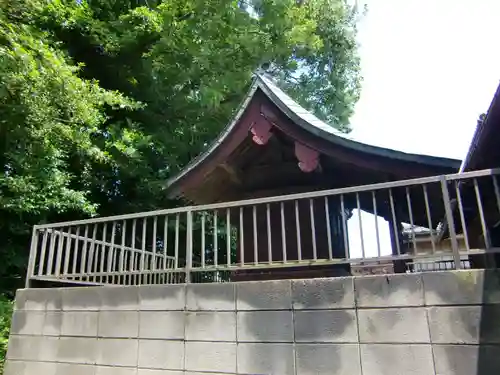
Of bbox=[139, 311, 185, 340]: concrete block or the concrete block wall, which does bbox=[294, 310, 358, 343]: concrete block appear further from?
bbox=[139, 311, 185, 340]: concrete block

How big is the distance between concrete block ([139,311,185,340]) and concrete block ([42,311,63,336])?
1.13m

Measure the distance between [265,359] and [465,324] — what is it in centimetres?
171

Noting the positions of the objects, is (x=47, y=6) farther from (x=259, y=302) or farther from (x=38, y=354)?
(x=259, y=302)

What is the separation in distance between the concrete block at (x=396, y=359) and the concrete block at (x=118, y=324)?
2.36 meters

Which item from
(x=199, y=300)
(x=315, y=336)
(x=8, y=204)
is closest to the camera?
(x=315, y=336)

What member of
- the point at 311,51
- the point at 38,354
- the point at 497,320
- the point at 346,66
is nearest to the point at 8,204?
the point at 38,354

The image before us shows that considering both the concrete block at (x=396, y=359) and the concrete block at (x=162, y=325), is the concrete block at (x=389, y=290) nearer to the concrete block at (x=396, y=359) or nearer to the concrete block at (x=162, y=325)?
the concrete block at (x=396, y=359)

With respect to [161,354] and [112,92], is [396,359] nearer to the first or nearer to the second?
[161,354]

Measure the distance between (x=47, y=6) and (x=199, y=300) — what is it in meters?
8.69

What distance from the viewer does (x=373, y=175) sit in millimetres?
5426

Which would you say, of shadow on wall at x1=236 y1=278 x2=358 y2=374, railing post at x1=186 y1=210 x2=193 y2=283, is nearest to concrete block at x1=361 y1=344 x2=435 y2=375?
shadow on wall at x1=236 y1=278 x2=358 y2=374

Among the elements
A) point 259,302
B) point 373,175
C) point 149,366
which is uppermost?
point 373,175

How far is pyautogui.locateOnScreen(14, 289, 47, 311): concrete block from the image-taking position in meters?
4.58

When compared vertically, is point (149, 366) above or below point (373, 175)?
below
